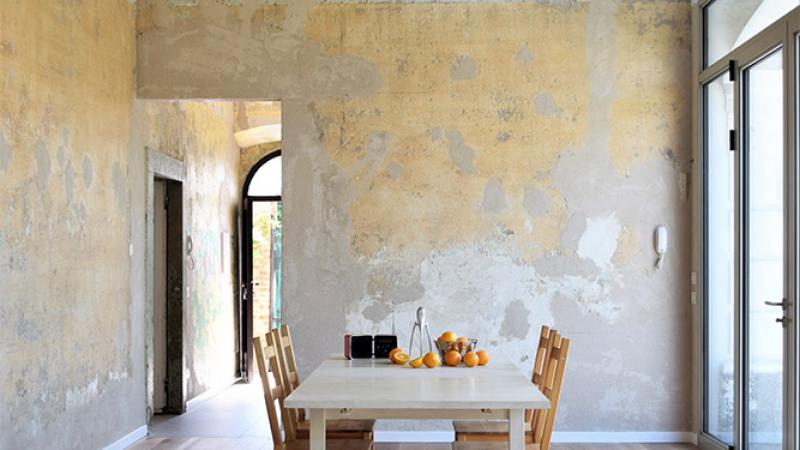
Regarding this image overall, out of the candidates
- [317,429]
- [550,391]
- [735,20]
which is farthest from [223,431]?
[735,20]

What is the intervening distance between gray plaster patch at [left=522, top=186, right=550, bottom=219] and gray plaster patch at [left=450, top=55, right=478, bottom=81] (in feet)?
3.28

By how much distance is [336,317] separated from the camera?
6812 millimetres

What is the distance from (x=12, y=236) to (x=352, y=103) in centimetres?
289

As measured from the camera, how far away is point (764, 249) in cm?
539

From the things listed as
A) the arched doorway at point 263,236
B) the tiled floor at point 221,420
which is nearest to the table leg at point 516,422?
the tiled floor at point 221,420

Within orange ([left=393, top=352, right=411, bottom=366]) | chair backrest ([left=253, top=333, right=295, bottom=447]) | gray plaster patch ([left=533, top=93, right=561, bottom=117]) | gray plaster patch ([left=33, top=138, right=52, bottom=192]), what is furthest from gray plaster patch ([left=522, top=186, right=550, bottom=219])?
gray plaster patch ([left=33, top=138, right=52, bottom=192])

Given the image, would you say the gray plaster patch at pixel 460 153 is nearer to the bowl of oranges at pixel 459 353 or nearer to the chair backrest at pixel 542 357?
the chair backrest at pixel 542 357

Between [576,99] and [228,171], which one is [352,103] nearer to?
[576,99]

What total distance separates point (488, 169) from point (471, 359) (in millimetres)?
2501

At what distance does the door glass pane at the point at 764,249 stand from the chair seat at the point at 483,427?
169cm

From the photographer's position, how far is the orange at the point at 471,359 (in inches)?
181

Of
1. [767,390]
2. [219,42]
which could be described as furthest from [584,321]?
[219,42]

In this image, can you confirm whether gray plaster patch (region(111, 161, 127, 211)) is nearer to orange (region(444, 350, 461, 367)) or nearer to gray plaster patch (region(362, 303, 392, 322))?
gray plaster patch (region(362, 303, 392, 322))

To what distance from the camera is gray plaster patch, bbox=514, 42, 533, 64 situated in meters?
6.85
